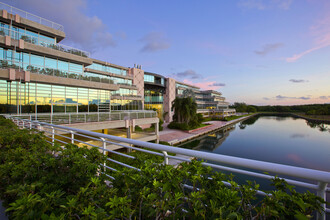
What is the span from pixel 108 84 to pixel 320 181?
21.9 meters

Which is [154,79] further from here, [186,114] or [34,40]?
[34,40]

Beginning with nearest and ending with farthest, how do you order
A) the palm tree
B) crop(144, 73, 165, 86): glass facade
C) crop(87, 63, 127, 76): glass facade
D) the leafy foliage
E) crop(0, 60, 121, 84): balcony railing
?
crop(0, 60, 121, 84): balcony railing → crop(87, 63, 127, 76): glass facade → the leafy foliage → the palm tree → crop(144, 73, 165, 86): glass facade

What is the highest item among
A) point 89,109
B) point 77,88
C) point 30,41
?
point 30,41

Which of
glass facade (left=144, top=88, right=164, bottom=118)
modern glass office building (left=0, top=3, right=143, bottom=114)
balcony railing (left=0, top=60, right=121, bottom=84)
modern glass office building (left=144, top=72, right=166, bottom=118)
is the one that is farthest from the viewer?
glass facade (left=144, top=88, right=164, bottom=118)

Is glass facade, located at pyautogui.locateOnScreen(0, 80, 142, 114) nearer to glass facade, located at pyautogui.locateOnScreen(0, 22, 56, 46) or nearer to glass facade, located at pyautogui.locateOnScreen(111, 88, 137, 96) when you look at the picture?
glass facade, located at pyautogui.locateOnScreen(0, 22, 56, 46)

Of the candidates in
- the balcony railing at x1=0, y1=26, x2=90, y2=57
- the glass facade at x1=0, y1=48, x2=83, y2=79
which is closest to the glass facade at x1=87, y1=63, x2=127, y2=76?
the balcony railing at x1=0, y1=26, x2=90, y2=57

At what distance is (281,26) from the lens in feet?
68.2

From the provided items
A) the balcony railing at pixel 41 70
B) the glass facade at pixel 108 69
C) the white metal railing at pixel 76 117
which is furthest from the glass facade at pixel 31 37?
the glass facade at pixel 108 69

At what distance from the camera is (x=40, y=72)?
15719 mm

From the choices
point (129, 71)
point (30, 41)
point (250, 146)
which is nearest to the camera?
point (30, 41)

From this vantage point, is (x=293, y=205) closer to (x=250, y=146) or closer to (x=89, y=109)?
(x=89, y=109)

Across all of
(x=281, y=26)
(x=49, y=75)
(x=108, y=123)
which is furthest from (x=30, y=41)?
(x=281, y=26)

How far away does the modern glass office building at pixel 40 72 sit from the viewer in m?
14.6

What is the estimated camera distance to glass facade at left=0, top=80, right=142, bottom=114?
14820mm
